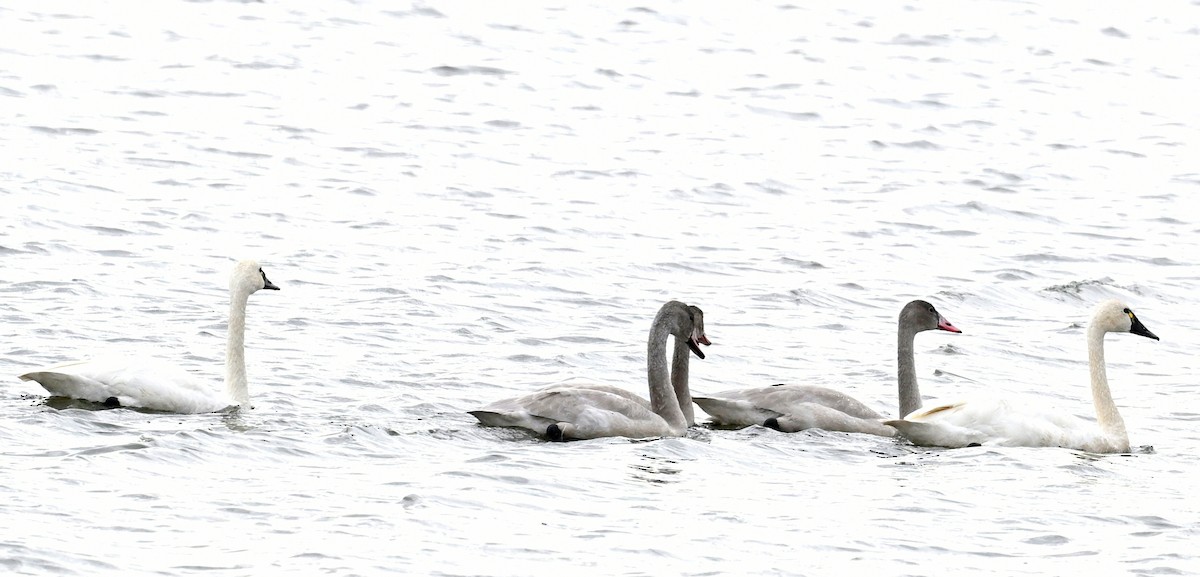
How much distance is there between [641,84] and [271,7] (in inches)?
326

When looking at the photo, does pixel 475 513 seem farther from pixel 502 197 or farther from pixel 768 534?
pixel 502 197

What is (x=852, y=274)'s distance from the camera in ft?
61.1

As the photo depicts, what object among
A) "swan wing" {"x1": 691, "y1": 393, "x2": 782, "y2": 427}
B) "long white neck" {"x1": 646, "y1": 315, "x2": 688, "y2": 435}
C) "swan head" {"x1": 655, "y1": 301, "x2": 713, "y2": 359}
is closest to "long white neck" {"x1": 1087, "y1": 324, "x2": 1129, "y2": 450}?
"swan wing" {"x1": 691, "y1": 393, "x2": 782, "y2": 427}

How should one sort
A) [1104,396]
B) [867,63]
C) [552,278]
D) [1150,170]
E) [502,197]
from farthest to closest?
[867,63], [1150,170], [502,197], [552,278], [1104,396]

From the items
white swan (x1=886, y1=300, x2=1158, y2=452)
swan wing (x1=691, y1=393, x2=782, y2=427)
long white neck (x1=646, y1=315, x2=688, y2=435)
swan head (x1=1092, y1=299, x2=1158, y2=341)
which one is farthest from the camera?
swan head (x1=1092, y1=299, x2=1158, y2=341)

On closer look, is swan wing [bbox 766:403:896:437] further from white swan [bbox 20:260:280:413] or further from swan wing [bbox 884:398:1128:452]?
white swan [bbox 20:260:280:413]

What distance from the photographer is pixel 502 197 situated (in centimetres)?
2150

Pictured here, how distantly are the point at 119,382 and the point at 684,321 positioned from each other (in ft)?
12.0

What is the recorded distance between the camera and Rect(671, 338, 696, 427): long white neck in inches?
513

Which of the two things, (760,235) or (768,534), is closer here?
(768,534)

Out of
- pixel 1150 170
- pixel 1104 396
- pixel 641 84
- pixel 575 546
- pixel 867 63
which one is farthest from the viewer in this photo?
pixel 867 63

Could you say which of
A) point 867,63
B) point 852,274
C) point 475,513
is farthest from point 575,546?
point 867,63

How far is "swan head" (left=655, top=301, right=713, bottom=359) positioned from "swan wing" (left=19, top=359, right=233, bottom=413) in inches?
123

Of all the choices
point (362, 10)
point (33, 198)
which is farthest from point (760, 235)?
point (362, 10)
